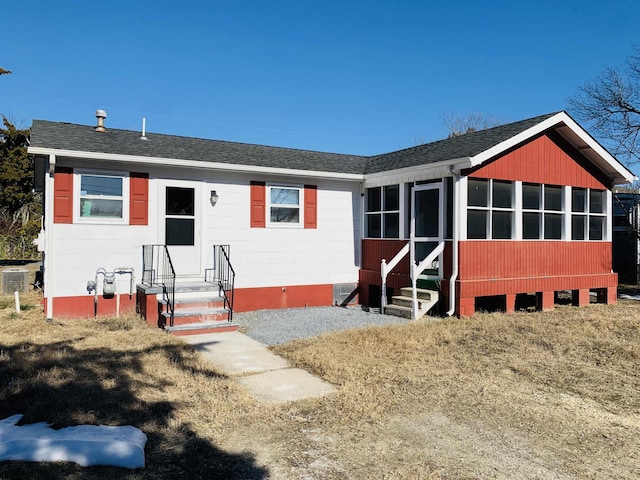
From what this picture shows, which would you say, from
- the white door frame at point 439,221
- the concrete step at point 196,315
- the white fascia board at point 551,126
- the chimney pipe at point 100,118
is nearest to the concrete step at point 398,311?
the white door frame at point 439,221

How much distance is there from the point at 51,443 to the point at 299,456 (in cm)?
186

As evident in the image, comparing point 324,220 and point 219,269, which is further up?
point 324,220

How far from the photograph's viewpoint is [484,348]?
734cm

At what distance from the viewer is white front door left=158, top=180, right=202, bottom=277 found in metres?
10.1

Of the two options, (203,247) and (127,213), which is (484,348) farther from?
(127,213)

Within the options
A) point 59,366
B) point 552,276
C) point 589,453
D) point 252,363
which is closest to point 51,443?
point 59,366

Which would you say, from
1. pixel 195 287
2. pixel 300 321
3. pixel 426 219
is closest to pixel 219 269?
pixel 195 287

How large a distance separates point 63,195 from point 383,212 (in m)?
7.22

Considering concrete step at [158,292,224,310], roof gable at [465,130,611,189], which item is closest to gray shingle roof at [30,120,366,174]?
concrete step at [158,292,224,310]

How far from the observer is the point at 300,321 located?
9820 millimetres

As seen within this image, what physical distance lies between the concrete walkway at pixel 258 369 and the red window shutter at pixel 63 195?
3533mm

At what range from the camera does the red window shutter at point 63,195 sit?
29.7 feet

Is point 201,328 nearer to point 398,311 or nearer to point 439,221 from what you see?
point 398,311

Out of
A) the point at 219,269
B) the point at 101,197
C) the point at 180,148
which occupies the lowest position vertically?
the point at 219,269
